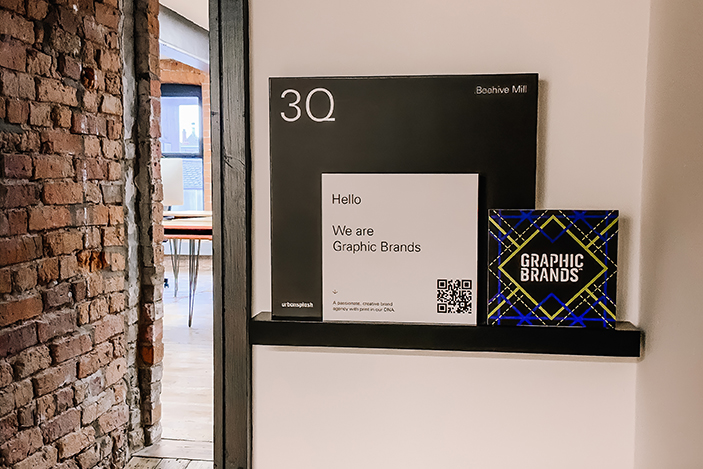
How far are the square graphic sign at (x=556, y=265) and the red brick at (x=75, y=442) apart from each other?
165 centimetres

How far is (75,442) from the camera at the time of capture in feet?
6.03

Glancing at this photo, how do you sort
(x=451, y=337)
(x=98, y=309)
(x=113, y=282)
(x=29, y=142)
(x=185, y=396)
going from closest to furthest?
1. (x=451, y=337)
2. (x=29, y=142)
3. (x=98, y=309)
4. (x=113, y=282)
5. (x=185, y=396)

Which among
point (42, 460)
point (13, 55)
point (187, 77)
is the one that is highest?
point (187, 77)

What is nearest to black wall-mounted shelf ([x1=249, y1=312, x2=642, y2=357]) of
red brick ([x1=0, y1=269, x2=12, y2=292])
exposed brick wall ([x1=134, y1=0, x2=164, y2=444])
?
red brick ([x1=0, y1=269, x2=12, y2=292])

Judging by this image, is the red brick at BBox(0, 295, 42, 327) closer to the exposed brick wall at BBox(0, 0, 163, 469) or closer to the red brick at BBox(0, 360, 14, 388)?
the exposed brick wall at BBox(0, 0, 163, 469)

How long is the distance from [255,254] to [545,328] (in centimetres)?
48

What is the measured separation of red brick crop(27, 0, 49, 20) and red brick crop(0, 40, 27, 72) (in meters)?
0.11

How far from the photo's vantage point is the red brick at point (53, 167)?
1628mm

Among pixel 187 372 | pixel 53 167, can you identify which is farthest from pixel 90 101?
pixel 187 372

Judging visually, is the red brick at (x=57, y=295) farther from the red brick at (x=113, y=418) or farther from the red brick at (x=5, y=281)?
the red brick at (x=113, y=418)

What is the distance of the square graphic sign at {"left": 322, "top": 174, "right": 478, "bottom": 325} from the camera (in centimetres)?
83

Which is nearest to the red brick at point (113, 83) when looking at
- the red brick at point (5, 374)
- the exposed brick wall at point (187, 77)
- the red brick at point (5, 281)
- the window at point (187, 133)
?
the red brick at point (5, 281)

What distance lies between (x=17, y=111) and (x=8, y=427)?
3.04 ft

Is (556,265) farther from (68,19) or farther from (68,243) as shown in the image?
(68,19)
